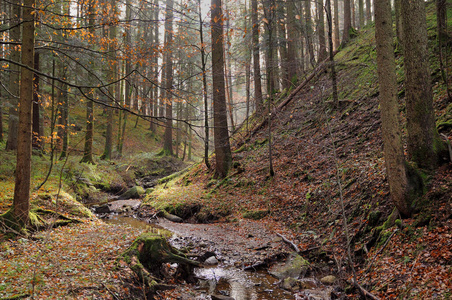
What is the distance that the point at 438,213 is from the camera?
15.9 feet

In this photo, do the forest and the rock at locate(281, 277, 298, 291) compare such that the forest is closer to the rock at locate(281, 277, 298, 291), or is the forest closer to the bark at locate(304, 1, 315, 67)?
the rock at locate(281, 277, 298, 291)

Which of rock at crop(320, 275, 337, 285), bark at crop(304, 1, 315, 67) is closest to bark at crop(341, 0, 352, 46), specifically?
bark at crop(304, 1, 315, 67)

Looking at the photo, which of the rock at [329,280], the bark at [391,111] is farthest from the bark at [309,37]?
the rock at [329,280]

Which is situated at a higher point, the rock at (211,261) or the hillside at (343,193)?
the hillside at (343,193)

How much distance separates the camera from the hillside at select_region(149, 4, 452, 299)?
14.9 ft

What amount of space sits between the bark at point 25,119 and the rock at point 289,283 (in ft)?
18.9

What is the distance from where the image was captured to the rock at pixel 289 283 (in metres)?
5.46

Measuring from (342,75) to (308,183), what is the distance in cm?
725

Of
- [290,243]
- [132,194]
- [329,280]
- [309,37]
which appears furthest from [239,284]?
[132,194]

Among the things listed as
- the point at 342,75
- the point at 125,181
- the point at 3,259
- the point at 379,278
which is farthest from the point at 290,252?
the point at 125,181

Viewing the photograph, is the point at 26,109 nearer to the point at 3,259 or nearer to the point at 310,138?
the point at 3,259

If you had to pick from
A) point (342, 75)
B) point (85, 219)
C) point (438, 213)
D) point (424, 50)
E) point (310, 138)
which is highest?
point (342, 75)

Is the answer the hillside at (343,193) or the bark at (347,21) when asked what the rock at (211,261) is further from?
the bark at (347,21)

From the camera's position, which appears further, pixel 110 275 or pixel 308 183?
pixel 308 183
